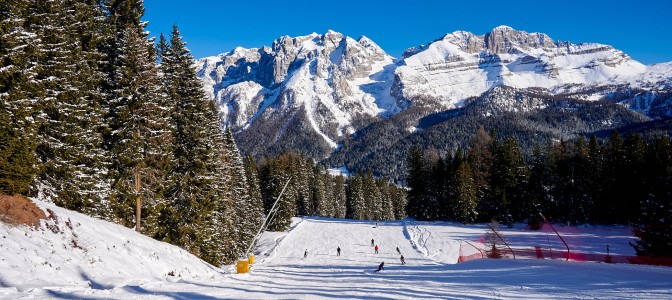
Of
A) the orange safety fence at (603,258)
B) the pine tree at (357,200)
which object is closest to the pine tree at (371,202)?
the pine tree at (357,200)

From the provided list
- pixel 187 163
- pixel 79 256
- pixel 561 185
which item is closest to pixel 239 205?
pixel 187 163

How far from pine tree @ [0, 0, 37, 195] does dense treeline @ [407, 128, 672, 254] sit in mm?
63584

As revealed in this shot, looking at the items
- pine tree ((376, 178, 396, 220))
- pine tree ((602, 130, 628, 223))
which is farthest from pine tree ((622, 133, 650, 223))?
pine tree ((376, 178, 396, 220))

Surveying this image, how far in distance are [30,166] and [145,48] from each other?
11141 millimetres

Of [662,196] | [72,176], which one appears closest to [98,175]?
[72,176]

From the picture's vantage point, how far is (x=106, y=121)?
82.3ft

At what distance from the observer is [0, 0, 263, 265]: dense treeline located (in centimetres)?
1842

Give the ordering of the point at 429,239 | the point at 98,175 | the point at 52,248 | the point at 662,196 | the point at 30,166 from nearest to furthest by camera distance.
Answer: the point at 52,248
the point at 30,166
the point at 98,175
the point at 662,196
the point at 429,239

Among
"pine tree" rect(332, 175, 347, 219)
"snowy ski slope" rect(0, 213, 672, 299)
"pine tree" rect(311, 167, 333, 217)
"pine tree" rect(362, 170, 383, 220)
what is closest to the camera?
"snowy ski slope" rect(0, 213, 672, 299)

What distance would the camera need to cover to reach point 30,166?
1764 centimetres

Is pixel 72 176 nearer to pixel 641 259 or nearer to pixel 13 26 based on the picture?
pixel 13 26

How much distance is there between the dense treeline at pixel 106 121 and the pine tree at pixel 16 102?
1.7 inches

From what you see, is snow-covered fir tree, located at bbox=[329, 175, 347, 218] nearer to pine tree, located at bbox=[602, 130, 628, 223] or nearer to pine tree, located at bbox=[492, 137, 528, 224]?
pine tree, located at bbox=[492, 137, 528, 224]

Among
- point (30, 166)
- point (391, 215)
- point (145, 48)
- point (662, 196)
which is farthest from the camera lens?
point (391, 215)
